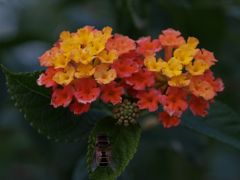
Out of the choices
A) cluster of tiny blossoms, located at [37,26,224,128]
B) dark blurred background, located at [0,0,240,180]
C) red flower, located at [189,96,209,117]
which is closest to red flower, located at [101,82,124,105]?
cluster of tiny blossoms, located at [37,26,224,128]

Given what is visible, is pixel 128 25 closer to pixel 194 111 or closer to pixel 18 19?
pixel 194 111

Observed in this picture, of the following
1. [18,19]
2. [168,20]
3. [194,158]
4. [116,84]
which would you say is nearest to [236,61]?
[168,20]

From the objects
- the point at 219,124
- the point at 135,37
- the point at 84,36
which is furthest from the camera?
the point at 135,37

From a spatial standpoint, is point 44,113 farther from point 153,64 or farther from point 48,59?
point 153,64

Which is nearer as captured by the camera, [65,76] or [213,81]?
[65,76]

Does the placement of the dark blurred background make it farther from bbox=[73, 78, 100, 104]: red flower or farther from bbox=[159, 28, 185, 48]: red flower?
bbox=[73, 78, 100, 104]: red flower

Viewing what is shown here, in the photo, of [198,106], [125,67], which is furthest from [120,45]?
[198,106]
